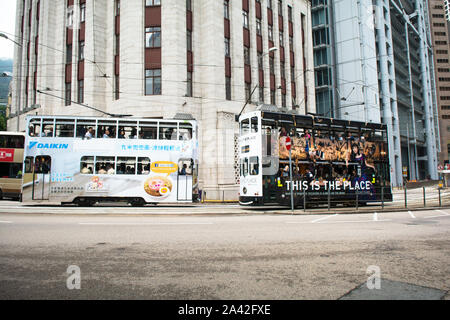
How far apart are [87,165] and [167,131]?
14.3 feet

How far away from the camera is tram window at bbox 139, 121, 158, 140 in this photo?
54.1 feet

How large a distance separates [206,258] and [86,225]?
5.08 metres

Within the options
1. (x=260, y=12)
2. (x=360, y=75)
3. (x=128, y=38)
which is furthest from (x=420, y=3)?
(x=128, y=38)

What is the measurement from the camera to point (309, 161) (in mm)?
15812

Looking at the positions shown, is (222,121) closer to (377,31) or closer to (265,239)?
(265,239)

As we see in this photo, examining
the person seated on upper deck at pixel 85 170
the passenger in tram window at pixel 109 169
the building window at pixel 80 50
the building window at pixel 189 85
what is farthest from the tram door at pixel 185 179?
the building window at pixel 80 50

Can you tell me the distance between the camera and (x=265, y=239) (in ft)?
22.3

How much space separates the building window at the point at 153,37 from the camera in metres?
25.0

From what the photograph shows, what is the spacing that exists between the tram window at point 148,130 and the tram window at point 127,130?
12.1 inches

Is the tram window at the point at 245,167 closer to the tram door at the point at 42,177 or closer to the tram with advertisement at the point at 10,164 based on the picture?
the tram door at the point at 42,177

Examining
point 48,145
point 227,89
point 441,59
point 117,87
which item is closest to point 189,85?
point 227,89

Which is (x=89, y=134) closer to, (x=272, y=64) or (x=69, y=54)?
(x=69, y=54)

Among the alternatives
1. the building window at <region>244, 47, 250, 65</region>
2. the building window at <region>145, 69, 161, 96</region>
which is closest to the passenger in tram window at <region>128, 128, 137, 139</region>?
the building window at <region>145, 69, 161, 96</region>

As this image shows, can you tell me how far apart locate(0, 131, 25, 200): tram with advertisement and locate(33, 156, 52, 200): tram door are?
6.36 metres
